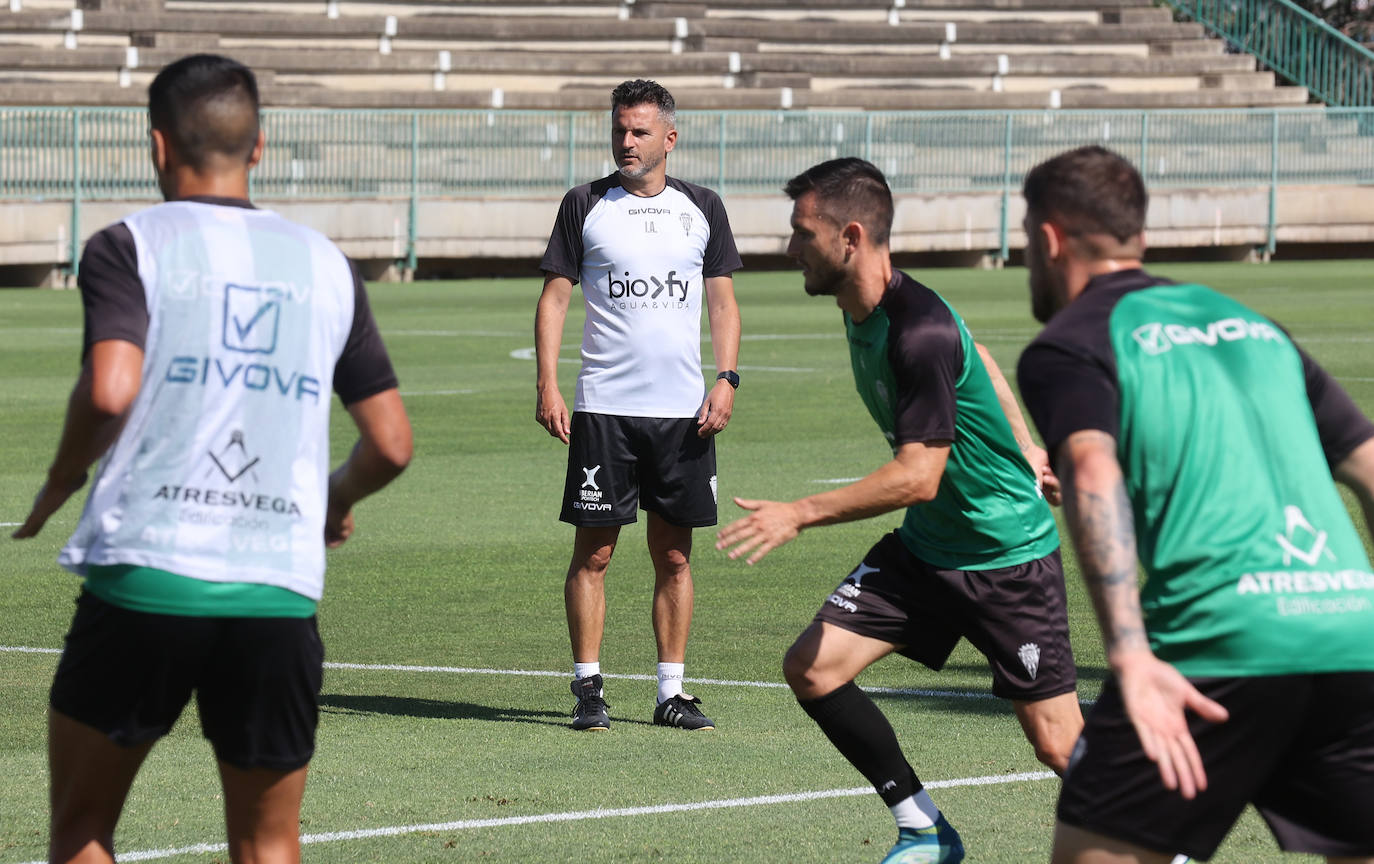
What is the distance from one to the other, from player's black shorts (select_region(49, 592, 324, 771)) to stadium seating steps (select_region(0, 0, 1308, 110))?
32398 mm

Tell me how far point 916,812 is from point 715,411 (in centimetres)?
287

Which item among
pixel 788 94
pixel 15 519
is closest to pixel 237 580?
pixel 15 519

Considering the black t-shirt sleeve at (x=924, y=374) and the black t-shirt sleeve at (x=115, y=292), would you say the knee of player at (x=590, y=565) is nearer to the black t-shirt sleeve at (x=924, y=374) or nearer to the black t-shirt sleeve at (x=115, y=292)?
the black t-shirt sleeve at (x=924, y=374)

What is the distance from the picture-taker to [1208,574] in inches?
154

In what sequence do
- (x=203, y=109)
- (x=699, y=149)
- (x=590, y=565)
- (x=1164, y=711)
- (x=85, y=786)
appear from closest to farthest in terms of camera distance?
1. (x=1164, y=711)
2. (x=203, y=109)
3. (x=85, y=786)
4. (x=590, y=565)
5. (x=699, y=149)

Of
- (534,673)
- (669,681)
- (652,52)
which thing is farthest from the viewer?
(652,52)

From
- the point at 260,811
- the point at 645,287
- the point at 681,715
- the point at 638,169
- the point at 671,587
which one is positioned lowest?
the point at 681,715

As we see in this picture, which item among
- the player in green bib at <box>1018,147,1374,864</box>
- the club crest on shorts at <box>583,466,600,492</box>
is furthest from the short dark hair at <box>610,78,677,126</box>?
the player in green bib at <box>1018,147,1374,864</box>

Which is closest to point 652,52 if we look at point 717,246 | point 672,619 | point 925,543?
point 717,246

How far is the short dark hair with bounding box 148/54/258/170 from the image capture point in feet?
13.7

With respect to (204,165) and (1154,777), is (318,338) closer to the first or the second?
(204,165)

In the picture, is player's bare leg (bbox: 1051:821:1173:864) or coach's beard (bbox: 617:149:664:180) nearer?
player's bare leg (bbox: 1051:821:1173:864)

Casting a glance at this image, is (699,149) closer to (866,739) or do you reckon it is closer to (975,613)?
(975,613)

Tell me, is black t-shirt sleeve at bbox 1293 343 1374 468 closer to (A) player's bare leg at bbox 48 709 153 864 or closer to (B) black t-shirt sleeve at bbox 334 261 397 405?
(B) black t-shirt sleeve at bbox 334 261 397 405
